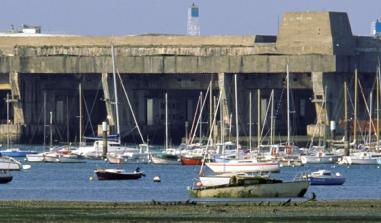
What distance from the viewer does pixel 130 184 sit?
99438mm

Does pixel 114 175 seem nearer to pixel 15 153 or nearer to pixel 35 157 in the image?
pixel 35 157

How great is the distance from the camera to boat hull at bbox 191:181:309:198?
80188mm

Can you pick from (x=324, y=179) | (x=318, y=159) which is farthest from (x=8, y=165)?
(x=318, y=159)

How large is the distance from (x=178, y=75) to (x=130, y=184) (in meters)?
64.7

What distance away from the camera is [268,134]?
482 feet

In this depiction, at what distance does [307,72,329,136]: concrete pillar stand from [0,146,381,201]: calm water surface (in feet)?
87.4

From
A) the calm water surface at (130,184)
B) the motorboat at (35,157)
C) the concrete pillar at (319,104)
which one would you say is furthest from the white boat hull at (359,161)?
the concrete pillar at (319,104)

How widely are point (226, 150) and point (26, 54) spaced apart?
142 ft

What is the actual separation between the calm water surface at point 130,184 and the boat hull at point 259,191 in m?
2.45

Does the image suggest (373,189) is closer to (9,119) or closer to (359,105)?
(359,105)

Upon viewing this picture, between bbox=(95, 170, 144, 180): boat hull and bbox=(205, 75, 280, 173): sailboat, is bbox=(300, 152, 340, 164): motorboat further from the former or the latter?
bbox=(95, 170, 144, 180): boat hull

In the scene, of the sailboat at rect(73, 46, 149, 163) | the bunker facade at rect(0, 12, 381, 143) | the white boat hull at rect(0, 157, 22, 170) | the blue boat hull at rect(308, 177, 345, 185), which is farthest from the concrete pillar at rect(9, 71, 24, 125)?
the blue boat hull at rect(308, 177, 345, 185)

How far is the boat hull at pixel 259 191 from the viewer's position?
8019 centimetres

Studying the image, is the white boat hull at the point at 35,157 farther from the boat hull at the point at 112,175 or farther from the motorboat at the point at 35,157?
the boat hull at the point at 112,175
